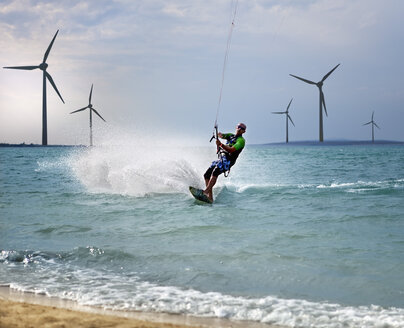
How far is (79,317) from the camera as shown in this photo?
15.8 ft

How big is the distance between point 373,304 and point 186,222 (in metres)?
6.38

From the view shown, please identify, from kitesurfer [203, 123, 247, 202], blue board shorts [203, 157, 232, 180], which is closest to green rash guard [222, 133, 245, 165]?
kitesurfer [203, 123, 247, 202]

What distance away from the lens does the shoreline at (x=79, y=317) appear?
460cm

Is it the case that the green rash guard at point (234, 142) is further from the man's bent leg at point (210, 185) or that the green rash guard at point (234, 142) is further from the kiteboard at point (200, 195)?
the kiteboard at point (200, 195)

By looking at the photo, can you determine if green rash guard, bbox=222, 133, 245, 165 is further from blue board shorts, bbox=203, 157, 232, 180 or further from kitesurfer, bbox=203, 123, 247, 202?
blue board shorts, bbox=203, 157, 232, 180

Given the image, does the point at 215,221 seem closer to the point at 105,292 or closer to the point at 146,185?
the point at 105,292

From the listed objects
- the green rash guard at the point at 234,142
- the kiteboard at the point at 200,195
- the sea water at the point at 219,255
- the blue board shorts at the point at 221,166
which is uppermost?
the green rash guard at the point at 234,142

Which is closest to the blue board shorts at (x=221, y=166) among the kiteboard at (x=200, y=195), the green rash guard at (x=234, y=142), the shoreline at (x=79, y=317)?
the green rash guard at (x=234, y=142)

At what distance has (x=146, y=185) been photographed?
65.6 ft

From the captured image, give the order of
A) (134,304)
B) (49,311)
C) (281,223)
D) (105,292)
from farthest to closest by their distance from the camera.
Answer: (281,223) < (105,292) < (134,304) < (49,311)

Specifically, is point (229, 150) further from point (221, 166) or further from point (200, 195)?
point (200, 195)

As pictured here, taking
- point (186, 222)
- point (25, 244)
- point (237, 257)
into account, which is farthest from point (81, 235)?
point (237, 257)

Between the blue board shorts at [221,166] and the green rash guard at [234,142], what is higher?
the green rash guard at [234,142]

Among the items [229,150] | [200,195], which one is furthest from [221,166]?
[200,195]
